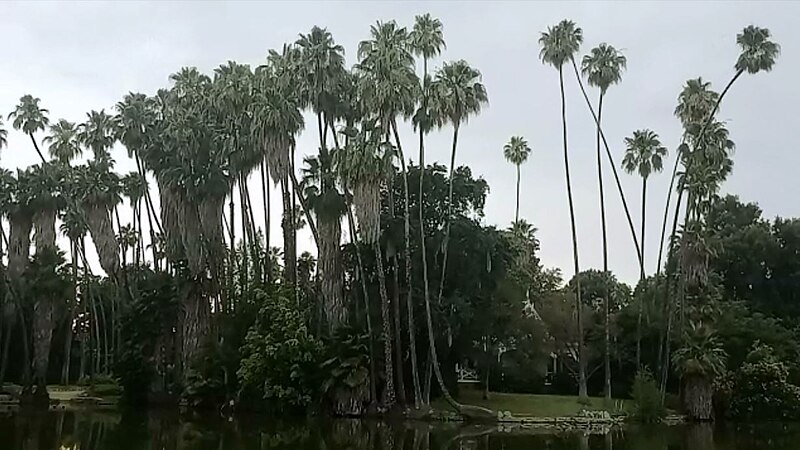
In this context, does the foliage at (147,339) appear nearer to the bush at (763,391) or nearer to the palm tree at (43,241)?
the palm tree at (43,241)

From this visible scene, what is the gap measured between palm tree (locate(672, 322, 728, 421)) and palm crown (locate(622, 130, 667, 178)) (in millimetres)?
9417

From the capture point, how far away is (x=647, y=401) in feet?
127

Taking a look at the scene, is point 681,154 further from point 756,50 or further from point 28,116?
point 28,116


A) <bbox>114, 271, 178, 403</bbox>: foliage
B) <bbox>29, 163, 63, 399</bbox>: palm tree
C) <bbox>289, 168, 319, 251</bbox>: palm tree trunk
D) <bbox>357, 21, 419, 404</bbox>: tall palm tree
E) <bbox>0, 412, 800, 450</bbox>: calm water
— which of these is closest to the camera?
<bbox>0, 412, 800, 450</bbox>: calm water

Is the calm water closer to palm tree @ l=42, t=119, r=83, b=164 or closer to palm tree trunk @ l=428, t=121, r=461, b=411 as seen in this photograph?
palm tree trunk @ l=428, t=121, r=461, b=411

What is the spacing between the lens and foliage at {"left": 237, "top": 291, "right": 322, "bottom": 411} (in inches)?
1548

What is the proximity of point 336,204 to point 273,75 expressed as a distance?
8.10 meters

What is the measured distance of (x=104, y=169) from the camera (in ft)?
168

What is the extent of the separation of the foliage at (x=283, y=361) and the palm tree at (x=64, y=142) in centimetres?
2279

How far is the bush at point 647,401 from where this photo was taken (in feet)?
127

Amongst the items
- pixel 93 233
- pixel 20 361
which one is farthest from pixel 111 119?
pixel 20 361

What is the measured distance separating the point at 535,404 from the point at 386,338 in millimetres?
9346

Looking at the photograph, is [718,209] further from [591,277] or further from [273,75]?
[273,75]

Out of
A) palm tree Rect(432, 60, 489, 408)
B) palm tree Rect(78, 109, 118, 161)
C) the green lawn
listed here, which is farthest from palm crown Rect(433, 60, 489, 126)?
palm tree Rect(78, 109, 118, 161)
